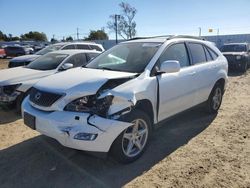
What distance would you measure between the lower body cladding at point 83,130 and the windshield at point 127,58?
119cm

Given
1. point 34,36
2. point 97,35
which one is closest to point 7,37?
point 34,36

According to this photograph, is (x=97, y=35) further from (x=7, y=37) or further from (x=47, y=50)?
(x=47, y=50)

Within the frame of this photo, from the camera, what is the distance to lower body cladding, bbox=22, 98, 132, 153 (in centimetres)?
345

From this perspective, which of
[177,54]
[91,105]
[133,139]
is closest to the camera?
[91,105]

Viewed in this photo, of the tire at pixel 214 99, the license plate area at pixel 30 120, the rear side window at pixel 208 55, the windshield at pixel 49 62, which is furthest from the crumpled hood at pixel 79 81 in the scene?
the windshield at pixel 49 62

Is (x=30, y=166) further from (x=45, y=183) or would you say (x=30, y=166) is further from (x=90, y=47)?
(x=90, y=47)

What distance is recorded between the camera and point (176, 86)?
473 centimetres

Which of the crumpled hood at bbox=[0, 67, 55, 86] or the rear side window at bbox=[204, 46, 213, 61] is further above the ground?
the rear side window at bbox=[204, 46, 213, 61]

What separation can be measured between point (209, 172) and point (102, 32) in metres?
79.8

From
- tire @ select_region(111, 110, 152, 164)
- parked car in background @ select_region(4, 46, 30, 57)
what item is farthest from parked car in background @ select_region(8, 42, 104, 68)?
parked car in background @ select_region(4, 46, 30, 57)

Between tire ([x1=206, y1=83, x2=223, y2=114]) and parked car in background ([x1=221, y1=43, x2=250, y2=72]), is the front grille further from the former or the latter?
parked car in background ([x1=221, y1=43, x2=250, y2=72])

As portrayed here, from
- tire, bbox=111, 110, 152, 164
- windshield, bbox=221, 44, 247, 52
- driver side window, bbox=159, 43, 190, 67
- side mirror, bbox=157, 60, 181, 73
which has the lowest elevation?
tire, bbox=111, 110, 152, 164

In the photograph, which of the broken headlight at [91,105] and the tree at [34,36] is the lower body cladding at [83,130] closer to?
the broken headlight at [91,105]

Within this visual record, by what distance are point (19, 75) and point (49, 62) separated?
1.10 meters
